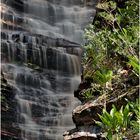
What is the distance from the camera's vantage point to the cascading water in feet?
40.6

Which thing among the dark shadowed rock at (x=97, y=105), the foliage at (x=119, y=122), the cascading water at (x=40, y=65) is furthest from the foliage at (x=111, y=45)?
the cascading water at (x=40, y=65)

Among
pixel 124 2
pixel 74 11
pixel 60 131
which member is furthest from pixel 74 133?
pixel 74 11

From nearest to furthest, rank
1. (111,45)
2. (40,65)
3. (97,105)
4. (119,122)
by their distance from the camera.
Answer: (119,122), (97,105), (111,45), (40,65)

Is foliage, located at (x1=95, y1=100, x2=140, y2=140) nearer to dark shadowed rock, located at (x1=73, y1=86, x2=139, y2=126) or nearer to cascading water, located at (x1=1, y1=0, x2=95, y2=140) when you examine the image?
dark shadowed rock, located at (x1=73, y1=86, x2=139, y2=126)

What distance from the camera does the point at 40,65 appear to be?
14.0 m

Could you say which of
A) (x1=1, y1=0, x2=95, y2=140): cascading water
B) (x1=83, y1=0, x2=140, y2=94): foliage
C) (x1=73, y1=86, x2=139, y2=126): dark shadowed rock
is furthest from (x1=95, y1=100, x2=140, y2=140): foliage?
(x1=1, y1=0, x2=95, y2=140): cascading water

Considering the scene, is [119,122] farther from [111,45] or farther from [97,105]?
[111,45]

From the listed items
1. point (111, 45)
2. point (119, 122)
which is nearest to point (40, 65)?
point (111, 45)

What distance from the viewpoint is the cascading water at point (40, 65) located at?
1238 centimetres

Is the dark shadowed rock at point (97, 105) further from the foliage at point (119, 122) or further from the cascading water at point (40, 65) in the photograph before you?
the cascading water at point (40, 65)

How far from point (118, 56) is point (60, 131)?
3.17 metres

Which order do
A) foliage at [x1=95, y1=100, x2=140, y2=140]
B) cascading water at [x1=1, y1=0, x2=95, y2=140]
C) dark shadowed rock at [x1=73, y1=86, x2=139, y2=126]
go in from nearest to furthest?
foliage at [x1=95, y1=100, x2=140, y2=140], dark shadowed rock at [x1=73, y1=86, x2=139, y2=126], cascading water at [x1=1, y1=0, x2=95, y2=140]

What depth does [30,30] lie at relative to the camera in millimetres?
16016

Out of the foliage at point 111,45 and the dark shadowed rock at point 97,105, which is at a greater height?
the foliage at point 111,45
